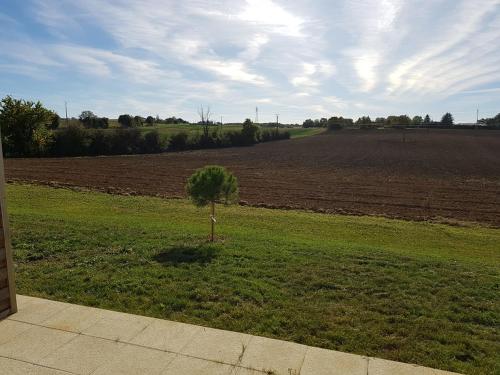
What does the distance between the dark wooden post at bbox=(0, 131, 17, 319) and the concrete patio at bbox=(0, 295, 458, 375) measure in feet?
0.49

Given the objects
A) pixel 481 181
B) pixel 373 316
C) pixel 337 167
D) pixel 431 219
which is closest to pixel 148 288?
pixel 373 316

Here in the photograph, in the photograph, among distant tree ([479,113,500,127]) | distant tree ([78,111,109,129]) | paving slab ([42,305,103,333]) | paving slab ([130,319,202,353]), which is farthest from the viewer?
distant tree ([479,113,500,127])

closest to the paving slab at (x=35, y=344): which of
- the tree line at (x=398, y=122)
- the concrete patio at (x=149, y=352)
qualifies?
the concrete patio at (x=149, y=352)

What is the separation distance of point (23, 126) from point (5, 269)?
1798 inches

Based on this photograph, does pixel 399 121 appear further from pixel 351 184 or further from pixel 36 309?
pixel 36 309

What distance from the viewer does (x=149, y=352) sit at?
438 centimetres

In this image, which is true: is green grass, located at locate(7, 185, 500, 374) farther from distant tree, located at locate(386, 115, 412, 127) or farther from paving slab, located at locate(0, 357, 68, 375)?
distant tree, located at locate(386, 115, 412, 127)

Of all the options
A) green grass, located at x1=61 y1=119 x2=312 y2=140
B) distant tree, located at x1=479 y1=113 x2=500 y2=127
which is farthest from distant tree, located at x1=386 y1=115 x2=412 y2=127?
green grass, located at x1=61 y1=119 x2=312 y2=140

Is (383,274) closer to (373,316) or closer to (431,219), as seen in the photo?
(373,316)

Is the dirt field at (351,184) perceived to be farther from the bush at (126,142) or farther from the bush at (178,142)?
the bush at (178,142)

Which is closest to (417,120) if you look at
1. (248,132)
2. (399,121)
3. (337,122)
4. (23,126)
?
(399,121)

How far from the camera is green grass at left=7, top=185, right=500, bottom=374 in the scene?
195 inches

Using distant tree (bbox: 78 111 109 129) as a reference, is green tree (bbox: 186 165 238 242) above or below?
below

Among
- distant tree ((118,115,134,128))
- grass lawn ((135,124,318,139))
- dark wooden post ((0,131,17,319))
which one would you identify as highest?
distant tree ((118,115,134,128))
